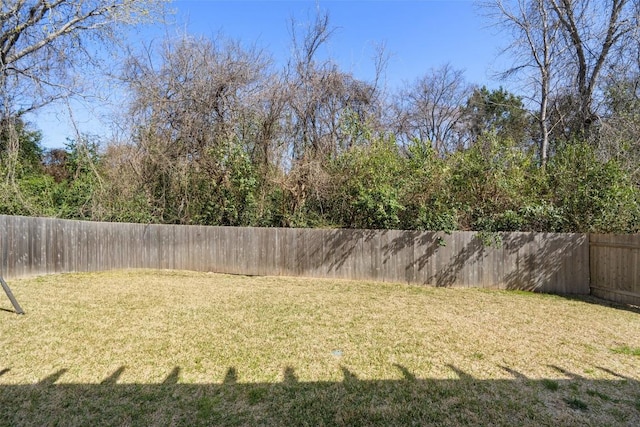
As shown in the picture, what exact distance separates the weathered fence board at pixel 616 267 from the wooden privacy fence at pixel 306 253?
0.21 meters

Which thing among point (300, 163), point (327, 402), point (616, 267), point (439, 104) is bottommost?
point (327, 402)

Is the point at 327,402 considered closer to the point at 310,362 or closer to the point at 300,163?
the point at 310,362

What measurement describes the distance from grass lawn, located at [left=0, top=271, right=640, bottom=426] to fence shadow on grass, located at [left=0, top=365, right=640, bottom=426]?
0.04 feet

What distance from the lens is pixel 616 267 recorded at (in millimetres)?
6352

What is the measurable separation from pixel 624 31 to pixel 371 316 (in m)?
10.9

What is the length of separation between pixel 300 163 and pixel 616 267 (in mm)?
7212

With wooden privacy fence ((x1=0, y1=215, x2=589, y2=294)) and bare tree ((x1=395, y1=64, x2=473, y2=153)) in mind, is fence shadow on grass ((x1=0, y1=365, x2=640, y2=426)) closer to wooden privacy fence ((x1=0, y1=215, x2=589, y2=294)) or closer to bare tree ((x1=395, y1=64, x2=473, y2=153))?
wooden privacy fence ((x1=0, y1=215, x2=589, y2=294))

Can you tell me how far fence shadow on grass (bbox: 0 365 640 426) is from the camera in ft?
7.77

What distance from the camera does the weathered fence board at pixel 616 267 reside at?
19.5 feet

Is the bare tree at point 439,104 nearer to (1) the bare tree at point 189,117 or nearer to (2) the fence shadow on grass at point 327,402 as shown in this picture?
(1) the bare tree at point 189,117

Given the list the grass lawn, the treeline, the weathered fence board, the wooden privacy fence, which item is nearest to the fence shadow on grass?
the grass lawn

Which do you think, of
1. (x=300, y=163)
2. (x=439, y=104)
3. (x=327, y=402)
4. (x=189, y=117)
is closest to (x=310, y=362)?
(x=327, y=402)

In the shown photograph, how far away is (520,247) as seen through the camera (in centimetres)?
733

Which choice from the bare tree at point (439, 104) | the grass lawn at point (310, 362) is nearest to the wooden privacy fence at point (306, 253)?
the grass lawn at point (310, 362)
